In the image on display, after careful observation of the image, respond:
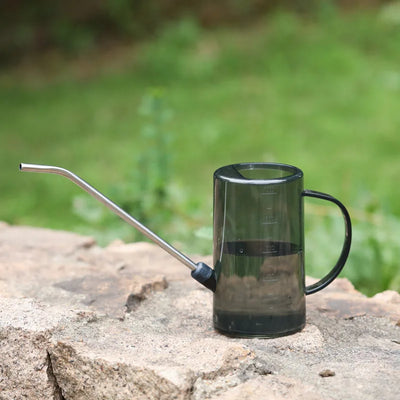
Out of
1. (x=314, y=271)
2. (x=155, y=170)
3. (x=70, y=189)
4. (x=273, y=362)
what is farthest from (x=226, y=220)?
(x=70, y=189)

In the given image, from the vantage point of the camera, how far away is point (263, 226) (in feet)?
5.39

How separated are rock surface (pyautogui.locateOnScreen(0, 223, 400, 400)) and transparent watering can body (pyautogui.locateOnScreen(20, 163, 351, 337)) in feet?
0.17

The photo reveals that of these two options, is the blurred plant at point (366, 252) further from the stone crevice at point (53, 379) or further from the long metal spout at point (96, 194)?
the stone crevice at point (53, 379)

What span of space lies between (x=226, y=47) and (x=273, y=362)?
5.63m

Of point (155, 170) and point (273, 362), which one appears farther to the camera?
point (155, 170)

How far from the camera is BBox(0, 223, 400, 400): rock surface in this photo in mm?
1468

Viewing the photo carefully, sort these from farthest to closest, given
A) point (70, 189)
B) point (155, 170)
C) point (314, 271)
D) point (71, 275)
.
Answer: point (70, 189)
point (155, 170)
point (314, 271)
point (71, 275)

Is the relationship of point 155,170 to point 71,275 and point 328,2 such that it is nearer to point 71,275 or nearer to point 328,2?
point 71,275

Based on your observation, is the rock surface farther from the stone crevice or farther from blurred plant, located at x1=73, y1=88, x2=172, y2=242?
blurred plant, located at x1=73, y1=88, x2=172, y2=242

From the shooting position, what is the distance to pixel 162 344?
63.9 inches

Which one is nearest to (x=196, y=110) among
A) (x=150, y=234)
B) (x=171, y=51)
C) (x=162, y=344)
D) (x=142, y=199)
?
(x=171, y=51)

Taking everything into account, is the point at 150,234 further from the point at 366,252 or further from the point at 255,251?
the point at 366,252

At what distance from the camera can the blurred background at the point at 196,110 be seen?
332 centimetres

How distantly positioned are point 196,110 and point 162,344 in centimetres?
440
